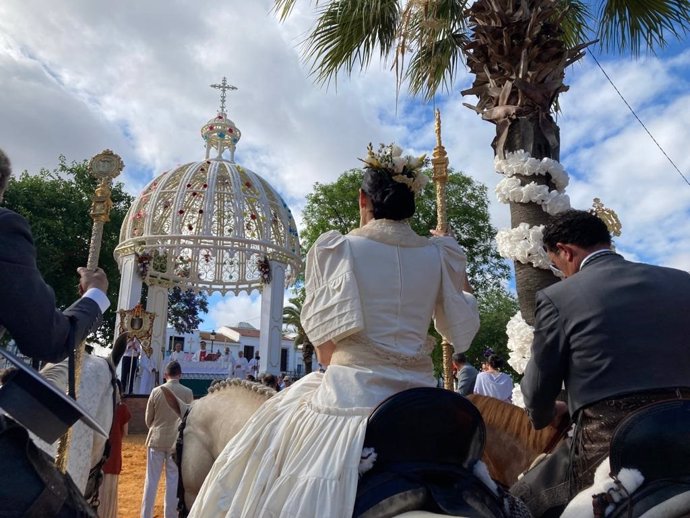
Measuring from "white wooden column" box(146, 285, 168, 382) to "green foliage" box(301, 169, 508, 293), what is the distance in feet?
25.7

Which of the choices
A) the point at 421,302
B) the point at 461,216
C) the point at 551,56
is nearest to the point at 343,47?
the point at 551,56

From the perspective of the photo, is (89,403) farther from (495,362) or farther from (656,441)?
(495,362)

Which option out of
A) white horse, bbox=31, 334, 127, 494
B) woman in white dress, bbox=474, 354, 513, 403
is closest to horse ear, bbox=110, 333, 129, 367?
white horse, bbox=31, 334, 127, 494

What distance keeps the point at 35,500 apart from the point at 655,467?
1.94 metres

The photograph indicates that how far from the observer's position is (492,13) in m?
5.60

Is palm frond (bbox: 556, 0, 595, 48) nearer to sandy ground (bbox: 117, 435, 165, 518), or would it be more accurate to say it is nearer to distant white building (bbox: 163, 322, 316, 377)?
sandy ground (bbox: 117, 435, 165, 518)

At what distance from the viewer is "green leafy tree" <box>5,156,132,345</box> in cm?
2394

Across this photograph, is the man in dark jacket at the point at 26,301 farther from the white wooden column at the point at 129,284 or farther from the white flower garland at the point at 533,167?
the white wooden column at the point at 129,284

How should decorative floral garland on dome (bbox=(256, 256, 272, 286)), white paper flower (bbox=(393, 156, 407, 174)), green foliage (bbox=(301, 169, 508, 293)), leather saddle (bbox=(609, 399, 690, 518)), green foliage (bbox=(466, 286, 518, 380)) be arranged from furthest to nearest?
green foliage (bbox=(466, 286, 518, 380)) < green foliage (bbox=(301, 169, 508, 293)) < decorative floral garland on dome (bbox=(256, 256, 272, 286)) < white paper flower (bbox=(393, 156, 407, 174)) < leather saddle (bbox=(609, 399, 690, 518))

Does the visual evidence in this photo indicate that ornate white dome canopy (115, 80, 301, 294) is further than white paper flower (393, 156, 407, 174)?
Yes

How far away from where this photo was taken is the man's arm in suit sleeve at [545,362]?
239 cm

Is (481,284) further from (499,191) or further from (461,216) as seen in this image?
(499,191)

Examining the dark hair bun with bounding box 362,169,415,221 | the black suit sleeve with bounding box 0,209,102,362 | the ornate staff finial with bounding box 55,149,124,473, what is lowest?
the black suit sleeve with bounding box 0,209,102,362

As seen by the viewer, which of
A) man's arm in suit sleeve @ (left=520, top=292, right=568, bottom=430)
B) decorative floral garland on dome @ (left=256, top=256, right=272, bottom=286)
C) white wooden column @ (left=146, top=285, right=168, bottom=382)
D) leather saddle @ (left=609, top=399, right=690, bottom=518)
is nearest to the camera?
leather saddle @ (left=609, top=399, right=690, bottom=518)
